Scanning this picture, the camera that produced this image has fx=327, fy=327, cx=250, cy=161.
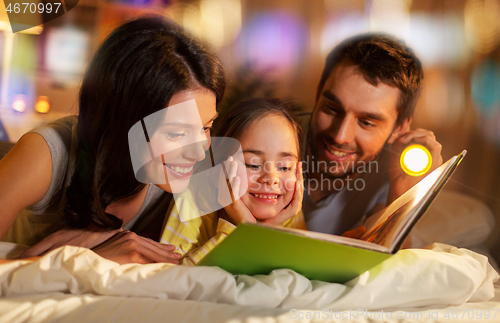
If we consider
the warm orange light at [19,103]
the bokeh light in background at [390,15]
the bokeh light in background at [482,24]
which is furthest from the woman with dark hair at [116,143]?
the bokeh light in background at [482,24]

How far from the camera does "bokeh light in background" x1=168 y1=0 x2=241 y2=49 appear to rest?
3.48ft

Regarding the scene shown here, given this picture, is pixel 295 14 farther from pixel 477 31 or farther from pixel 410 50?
pixel 477 31

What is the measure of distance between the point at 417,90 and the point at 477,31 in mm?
332

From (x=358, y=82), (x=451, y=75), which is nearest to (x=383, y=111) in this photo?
(x=358, y=82)

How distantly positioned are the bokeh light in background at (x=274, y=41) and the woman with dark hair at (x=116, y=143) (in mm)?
242

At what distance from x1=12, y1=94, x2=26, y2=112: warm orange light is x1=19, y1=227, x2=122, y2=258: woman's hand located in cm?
56

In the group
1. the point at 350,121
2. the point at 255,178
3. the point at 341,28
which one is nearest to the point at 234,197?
the point at 255,178

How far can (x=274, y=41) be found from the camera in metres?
1.09

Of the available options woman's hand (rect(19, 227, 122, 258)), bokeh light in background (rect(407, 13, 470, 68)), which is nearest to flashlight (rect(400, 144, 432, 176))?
bokeh light in background (rect(407, 13, 470, 68))

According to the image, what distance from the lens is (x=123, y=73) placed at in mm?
752

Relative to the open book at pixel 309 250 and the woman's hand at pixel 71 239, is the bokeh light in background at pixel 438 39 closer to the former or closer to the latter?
the open book at pixel 309 250

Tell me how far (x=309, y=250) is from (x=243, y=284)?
0.14 metres

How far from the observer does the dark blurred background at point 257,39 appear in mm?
1064

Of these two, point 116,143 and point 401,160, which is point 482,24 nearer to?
point 401,160
